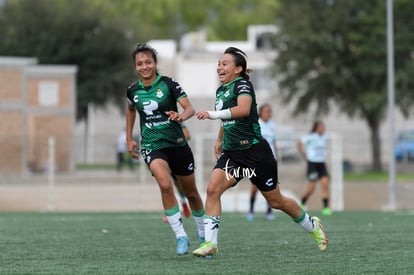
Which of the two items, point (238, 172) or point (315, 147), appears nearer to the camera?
point (238, 172)

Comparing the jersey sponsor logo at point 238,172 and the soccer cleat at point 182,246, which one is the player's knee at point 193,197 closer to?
the soccer cleat at point 182,246

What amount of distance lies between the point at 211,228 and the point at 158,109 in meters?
1.42

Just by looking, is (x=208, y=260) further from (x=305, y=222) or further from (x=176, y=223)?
(x=305, y=222)

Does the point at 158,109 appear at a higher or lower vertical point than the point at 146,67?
lower

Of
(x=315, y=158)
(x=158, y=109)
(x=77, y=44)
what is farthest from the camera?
(x=77, y=44)

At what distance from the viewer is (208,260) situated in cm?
1017

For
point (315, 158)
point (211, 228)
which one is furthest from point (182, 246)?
point (315, 158)

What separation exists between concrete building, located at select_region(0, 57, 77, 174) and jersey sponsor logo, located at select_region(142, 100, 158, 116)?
24.6m

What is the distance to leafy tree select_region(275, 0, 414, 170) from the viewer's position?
42.8 metres

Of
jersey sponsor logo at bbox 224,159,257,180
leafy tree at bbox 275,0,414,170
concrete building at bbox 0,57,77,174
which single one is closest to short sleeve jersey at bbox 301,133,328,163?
jersey sponsor logo at bbox 224,159,257,180

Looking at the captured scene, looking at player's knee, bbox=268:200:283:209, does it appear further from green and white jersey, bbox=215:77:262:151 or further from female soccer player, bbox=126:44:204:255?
female soccer player, bbox=126:44:204:255

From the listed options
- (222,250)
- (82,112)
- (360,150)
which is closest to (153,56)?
(222,250)

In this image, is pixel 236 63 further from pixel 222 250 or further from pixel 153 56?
pixel 222 250

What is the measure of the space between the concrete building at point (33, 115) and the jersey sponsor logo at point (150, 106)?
2456cm
